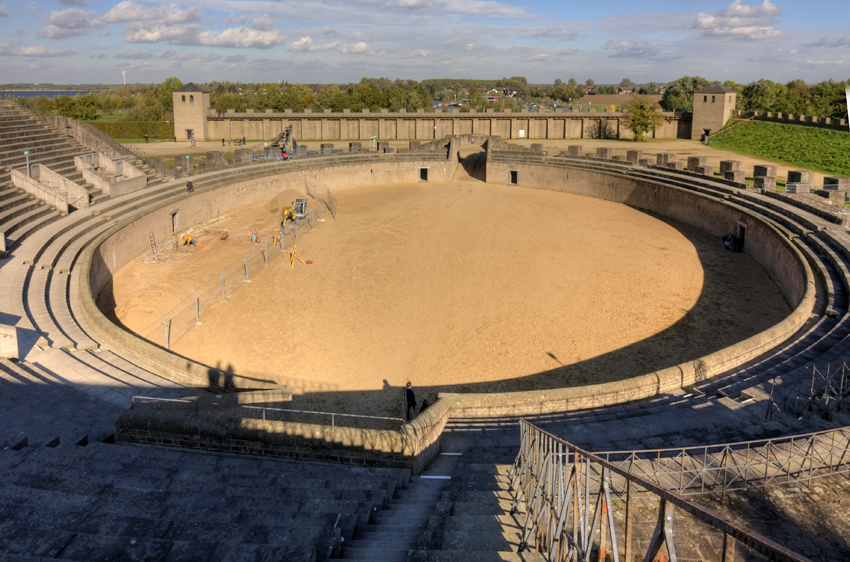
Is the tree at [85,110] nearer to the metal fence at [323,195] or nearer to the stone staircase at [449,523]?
the metal fence at [323,195]

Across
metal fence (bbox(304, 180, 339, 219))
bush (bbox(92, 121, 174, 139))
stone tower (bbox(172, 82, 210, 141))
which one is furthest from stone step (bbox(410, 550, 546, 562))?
bush (bbox(92, 121, 174, 139))

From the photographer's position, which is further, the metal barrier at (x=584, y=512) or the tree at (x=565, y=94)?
the tree at (x=565, y=94)

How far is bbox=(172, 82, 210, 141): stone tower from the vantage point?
6034cm

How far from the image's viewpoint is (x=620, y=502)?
7.84m

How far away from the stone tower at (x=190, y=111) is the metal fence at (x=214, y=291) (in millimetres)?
36050

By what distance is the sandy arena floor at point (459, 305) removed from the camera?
17047mm

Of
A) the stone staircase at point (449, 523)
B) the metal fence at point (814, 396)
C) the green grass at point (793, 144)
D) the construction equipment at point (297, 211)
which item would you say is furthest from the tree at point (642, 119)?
the stone staircase at point (449, 523)

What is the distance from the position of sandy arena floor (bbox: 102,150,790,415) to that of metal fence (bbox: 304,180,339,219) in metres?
2.93

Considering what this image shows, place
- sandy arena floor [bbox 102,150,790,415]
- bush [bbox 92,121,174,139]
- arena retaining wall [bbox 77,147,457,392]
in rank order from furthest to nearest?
bush [bbox 92,121,174,139]
sandy arena floor [bbox 102,150,790,415]
arena retaining wall [bbox 77,147,457,392]

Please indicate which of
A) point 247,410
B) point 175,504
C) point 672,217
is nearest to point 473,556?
point 175,504

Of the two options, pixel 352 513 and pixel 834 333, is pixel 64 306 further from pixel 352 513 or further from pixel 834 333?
pixel 834 333

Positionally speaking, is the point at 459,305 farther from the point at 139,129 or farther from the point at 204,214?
the point at 139,129

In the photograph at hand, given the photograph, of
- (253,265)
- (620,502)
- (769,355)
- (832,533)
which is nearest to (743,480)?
(832,533)

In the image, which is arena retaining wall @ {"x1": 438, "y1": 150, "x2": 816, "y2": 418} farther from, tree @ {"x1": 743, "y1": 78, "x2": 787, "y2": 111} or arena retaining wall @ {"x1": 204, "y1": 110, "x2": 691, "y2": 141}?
tree @ {"x1": 743, "y1": 78, "x2": 787, "y2": 111}
